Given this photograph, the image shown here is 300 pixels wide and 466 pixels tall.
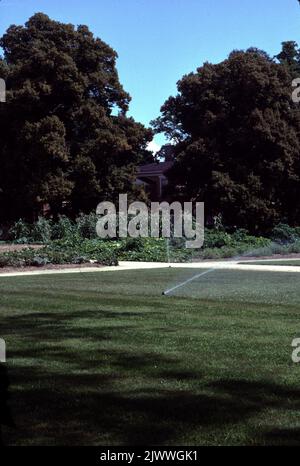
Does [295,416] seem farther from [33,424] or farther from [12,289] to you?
[12,289]

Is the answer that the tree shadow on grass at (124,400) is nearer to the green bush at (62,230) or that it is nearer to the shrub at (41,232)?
the shrub at (41,232)

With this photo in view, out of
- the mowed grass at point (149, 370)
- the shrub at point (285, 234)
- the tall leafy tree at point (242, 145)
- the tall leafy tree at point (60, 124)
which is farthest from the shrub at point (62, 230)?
the mowed grass at point (149, 370)

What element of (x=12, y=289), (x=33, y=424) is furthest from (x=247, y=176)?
(x=33, y=424)

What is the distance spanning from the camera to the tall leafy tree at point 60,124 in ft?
102

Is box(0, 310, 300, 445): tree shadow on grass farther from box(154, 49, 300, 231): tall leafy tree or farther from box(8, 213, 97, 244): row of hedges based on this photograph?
box(154, 49, 300, 231): tall leafy tree

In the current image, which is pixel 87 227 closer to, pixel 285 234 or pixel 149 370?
pixel 285 234

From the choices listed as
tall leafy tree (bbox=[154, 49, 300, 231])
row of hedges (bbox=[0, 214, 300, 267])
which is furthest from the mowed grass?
tall leafy tree (bbox=[154, 49, 300, 231])

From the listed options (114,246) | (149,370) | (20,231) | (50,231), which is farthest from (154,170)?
(149,370)

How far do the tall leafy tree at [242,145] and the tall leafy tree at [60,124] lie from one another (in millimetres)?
3416

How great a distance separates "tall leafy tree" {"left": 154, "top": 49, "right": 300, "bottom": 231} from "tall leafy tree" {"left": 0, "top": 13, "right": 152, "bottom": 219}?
3.42 meters

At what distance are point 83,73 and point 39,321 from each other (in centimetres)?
2763
